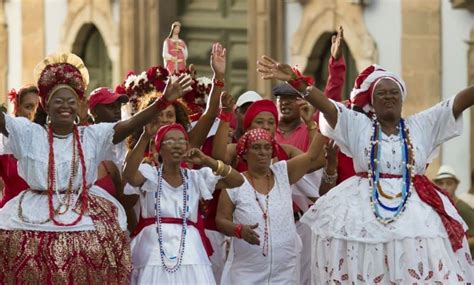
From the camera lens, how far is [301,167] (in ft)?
47.0

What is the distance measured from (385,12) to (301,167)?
24.4ft

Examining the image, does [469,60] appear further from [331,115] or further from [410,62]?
[331,115]

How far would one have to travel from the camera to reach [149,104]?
47.3 ft

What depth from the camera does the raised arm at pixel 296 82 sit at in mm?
13242

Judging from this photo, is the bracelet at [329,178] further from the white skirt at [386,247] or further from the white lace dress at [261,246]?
the white skirt at [386,247]

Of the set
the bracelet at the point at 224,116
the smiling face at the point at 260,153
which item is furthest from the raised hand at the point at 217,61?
the smiling face at the point at 260,153

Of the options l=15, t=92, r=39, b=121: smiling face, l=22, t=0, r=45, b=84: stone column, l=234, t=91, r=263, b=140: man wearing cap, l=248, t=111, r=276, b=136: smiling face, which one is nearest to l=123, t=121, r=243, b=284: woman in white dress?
l=248, t=111, r=276, b=136: smiling face

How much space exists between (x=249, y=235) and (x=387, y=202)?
3.03 feet

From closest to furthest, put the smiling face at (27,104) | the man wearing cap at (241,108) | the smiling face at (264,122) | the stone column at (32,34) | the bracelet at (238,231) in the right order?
the bracelet at (238,231) → the smiling face at (264,122) → the smiling face at (27,104) → the man wearing cap at (241,108) → the stone column at (32,34)

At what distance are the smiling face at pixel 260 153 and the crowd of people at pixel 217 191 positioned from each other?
0.03ft

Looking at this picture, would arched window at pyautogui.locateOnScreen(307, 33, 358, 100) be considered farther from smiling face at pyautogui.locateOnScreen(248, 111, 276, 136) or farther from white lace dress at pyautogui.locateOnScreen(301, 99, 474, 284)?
white lace dress at pyautogui.locateOnScreen(301, 99, 474, 284)

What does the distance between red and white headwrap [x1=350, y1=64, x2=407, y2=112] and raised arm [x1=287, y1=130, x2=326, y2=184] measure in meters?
0.49

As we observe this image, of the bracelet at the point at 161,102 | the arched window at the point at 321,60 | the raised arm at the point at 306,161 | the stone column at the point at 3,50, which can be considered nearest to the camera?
the bracelet at the point at 161,102

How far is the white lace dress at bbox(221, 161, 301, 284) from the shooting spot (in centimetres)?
1416
